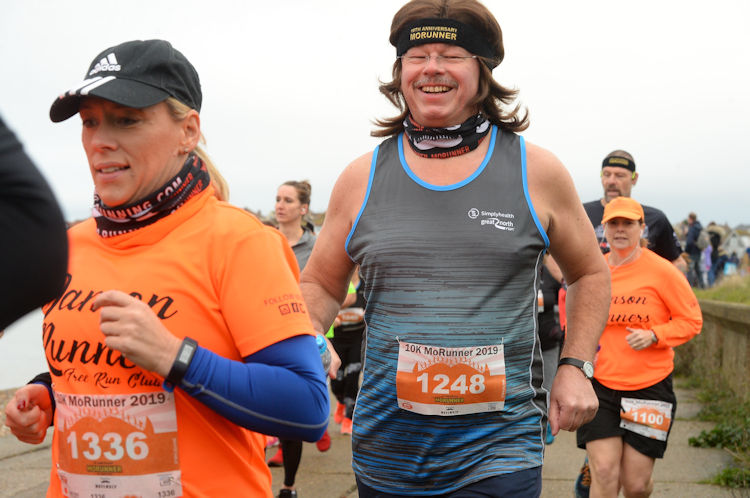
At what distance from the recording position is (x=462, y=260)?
2707 mm

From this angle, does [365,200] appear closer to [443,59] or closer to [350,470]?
[443,59]

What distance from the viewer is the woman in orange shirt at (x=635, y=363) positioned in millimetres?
4891

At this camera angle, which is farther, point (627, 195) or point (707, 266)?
point (707, 266)

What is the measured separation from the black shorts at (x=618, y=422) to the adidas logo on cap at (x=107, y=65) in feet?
12.6

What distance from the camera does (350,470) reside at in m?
6.48

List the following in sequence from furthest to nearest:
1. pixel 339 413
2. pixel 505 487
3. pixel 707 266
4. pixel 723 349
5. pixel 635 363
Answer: pixel 707 266 < pixel 723 349 < pixel 339 413 < pixel 635 363 < pixel 505 487

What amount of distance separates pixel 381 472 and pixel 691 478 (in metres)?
4.19

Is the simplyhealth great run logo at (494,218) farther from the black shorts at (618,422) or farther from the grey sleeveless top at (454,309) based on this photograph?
the black shorts at (618,422)

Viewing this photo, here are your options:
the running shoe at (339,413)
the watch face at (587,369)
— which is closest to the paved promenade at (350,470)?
the running shoe at (339,413)

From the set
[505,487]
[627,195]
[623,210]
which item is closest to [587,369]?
[505,487]

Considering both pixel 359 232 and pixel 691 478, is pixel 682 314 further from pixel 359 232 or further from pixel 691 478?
pixel 359 232

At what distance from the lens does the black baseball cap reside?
193 centimetres

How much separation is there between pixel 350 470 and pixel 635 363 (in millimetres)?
2508

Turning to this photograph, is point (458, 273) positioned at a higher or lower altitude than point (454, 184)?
lower
